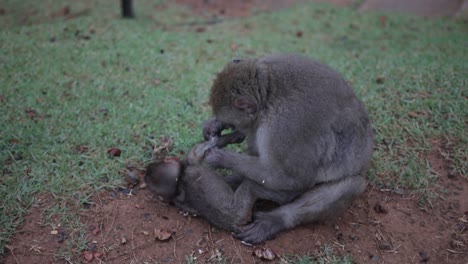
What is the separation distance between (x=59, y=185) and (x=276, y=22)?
250 inches

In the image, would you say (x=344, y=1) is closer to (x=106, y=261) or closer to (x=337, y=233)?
(x=337, y=233)

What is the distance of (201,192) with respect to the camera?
3.91 m

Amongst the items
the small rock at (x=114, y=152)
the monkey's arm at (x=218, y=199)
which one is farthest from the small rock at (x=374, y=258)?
the small rock at (x=114, y=152)

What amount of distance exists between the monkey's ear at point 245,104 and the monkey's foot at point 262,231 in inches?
39.2

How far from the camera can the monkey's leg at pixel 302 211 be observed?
149 inches

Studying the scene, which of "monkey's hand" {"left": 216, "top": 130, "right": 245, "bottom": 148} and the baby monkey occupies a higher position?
"monkey's hand" {"left": 216, "top": 130, "right": 245, "bottom": 148}

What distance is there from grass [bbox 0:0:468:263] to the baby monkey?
712mm

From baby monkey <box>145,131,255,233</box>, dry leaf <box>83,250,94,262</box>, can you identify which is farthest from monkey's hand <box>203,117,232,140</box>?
dry leaf <box>83,250,94,262</box>

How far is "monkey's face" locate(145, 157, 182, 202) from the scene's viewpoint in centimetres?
387

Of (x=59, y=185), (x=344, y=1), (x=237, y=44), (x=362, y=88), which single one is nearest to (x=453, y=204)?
(x=362, y=88)

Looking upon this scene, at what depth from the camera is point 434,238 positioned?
3977 millimetres

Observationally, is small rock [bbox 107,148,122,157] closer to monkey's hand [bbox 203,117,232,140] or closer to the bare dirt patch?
the bare dirt patch

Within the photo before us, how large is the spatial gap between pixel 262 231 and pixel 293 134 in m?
0.96

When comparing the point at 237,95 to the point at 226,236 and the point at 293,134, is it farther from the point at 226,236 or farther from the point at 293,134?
the point at 226,236
